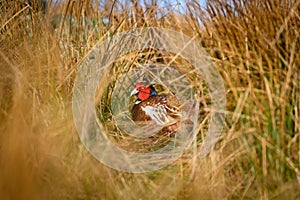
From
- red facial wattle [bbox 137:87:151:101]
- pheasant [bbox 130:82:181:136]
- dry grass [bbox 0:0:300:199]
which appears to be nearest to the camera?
dry grass [bbox 0:0:300:199]

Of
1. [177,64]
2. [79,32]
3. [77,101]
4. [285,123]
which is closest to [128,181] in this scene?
[77,101]

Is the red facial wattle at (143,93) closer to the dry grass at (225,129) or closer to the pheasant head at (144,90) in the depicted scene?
the pheasant head at (144,90)

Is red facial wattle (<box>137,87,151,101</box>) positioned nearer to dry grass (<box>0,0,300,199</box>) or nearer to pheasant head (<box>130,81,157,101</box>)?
pheasant head (<box>130,81,157,101</box>)

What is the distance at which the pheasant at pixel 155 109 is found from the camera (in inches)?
69.1

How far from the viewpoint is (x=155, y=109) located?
1.83 m

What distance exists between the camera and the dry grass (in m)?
1.15

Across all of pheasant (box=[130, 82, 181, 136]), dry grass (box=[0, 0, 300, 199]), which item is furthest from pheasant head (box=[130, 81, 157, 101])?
dry grass (box=[0, 0, 300, 199])

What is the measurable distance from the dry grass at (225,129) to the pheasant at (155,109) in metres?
0.29

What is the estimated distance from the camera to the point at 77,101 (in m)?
1.54

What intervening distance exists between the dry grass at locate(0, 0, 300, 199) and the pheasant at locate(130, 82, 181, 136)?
0.29m

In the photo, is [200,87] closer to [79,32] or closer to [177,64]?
[177,64]

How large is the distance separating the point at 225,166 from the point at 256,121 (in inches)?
6.6

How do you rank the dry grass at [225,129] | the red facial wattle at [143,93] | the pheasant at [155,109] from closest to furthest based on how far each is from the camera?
the dry grass at [225,129], the pheasant at [155,109], the red facial wattle at [143,93]

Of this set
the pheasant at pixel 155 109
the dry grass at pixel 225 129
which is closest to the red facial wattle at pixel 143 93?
the pheasant at pixel 155 109
